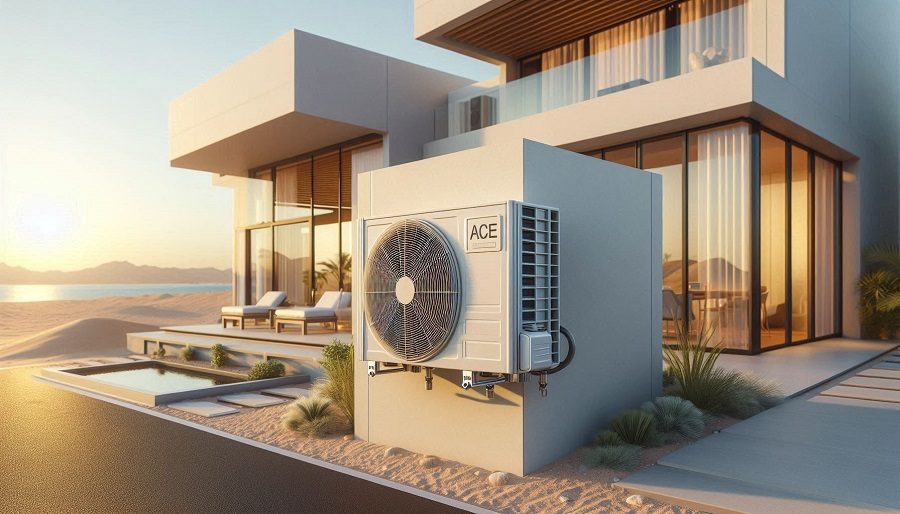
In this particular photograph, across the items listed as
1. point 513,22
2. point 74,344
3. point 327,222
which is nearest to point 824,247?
point 513,22

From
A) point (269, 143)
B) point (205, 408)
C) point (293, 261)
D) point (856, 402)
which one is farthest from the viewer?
point (293, 261)

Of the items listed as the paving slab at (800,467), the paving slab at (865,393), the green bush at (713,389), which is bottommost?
the paving slab at (800,467)

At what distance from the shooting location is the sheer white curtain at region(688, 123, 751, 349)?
316 inches

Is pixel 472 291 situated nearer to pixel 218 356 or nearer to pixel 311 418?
pixel 311 418

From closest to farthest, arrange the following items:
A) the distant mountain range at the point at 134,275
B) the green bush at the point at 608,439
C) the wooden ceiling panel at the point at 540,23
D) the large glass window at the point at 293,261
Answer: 1. the green bush at the point at 608,439
2. the wooden ceiling panel at the point at 540,23
3. the large glass window at the point at 293,261
4. the distant mountain range at the point at 134,275

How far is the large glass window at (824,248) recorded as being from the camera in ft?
32.6

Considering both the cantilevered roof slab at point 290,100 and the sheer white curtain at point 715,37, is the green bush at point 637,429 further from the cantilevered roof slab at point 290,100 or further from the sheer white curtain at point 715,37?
the cantilevered roof slab at point 290,100

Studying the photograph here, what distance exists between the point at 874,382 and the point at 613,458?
13.6 ft

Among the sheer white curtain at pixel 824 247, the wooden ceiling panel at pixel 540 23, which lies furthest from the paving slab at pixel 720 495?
the wooden ceiling panel at pixel 540 23

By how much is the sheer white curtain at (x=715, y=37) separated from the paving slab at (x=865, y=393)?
4.37 meters

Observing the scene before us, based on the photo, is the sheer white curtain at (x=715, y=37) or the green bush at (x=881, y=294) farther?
the green bush at (x=881, y=294)

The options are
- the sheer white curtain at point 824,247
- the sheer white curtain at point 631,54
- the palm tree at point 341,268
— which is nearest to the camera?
the sheer white curtain at point 631,54

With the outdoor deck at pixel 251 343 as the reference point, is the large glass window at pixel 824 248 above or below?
above

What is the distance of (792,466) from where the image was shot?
12.1 feet
